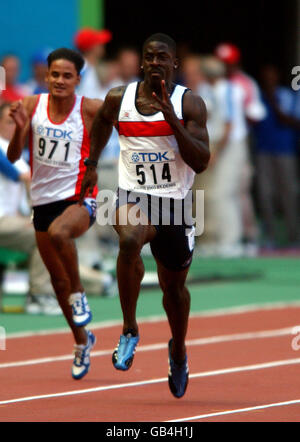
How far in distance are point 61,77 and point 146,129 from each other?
1.58 m

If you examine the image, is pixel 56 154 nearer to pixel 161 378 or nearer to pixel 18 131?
pixel 18 131

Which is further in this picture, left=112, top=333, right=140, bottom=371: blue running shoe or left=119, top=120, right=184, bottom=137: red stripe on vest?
left=119, top=120, right=184, bottom=137: red stripe on vest

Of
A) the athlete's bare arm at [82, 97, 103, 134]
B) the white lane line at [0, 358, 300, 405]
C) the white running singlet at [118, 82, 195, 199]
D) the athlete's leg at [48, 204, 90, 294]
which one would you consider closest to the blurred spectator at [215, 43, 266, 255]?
the white lane line at [0, 358, 300, 405]

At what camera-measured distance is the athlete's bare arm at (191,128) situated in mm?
8359

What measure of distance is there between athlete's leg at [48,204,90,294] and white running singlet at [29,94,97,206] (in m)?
0.21

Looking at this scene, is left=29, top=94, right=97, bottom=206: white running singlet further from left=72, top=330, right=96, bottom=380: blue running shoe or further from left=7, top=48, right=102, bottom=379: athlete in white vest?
left=72, top=330, right=96, bottom=380: blue running shoe

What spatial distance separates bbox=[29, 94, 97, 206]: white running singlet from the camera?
10133 mm

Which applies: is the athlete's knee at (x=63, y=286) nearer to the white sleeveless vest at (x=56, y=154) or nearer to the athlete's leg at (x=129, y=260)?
the white sleeveless vest at (x=56, y=154)

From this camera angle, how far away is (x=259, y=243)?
69.2 feet

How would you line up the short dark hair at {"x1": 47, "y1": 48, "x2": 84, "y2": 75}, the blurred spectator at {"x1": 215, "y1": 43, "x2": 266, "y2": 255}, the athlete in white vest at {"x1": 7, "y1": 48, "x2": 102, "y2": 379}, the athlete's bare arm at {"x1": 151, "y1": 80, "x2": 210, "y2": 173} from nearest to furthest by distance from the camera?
the athlete's bare arm at {"x1": 151, "y1": 80, "x2": 210, "y2": 173} → the athlete in white vest at {"x1": 7, "y1": 48, "x2": 102, "y2": 379} → the short dark hair at {"x1": 47, "y1": 48, "x2": 84, "y2": 75} → the blurred spectator at {"x1": 215, "y1": 43, "x2": 266, "y2": 255}

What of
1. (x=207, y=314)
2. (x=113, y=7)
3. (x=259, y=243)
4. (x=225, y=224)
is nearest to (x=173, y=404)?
(x=207, y=314)

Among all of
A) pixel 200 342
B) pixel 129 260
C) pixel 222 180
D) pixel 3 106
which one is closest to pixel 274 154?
pixel 222 180

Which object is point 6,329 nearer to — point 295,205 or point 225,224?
point 225,224

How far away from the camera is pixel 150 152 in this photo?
869 centimetres
